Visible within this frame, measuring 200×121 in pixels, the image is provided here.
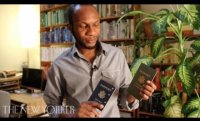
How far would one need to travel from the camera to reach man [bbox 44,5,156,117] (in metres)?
1.28

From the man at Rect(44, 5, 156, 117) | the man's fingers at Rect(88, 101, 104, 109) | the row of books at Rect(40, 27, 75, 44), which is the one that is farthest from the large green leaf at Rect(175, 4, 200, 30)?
the row of books at Rect(40, 27, 75, 44)

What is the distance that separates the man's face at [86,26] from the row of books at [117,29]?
1.51 m

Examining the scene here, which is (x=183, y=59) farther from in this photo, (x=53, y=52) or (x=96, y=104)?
(x=53, y=52)

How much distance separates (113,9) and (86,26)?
A: 5.48ft

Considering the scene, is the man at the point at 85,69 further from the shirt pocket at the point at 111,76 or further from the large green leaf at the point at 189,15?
the large green leaf at the point at 189,15

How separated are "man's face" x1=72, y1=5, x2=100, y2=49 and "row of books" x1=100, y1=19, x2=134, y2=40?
1.51 metres

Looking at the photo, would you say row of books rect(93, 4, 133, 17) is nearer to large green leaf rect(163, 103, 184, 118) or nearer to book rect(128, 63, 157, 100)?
large green leaf rect(163, 103, 184, 118)

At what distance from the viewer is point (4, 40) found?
372 cm

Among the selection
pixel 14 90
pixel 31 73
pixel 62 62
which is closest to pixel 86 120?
pixel 62 62

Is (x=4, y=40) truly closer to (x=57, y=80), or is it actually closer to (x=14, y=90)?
(x=14, y=90)

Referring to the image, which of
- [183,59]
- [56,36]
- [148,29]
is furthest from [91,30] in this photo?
[56,36]

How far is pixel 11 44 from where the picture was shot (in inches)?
150

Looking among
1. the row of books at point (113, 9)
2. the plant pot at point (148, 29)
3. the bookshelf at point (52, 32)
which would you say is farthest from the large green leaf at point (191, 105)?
the bookshelf at point (52, 32)

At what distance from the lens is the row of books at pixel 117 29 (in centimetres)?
279
